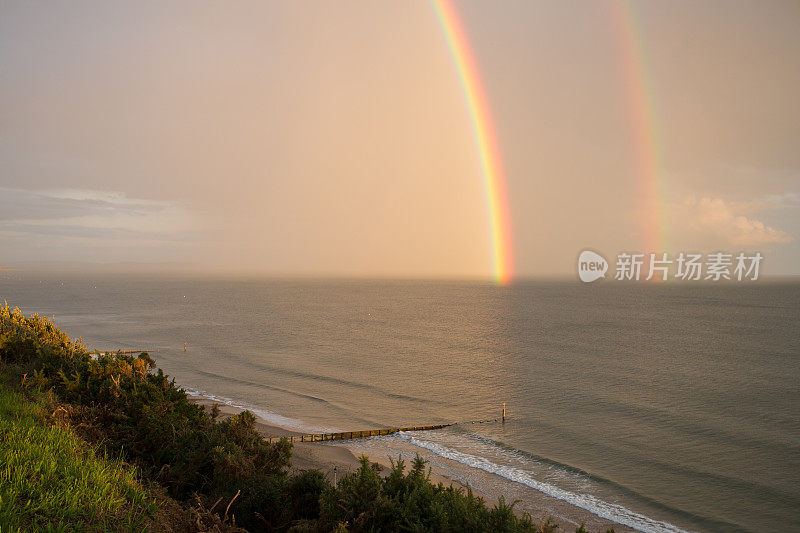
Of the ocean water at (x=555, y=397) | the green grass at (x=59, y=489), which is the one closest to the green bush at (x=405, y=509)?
the green grass at (x=59, y=489)

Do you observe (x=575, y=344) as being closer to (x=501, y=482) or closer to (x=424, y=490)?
(x=501, y=482)

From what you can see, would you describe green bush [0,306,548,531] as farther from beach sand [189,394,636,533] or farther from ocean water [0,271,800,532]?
ocean water [0,271,800,532]

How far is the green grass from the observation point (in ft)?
20.3

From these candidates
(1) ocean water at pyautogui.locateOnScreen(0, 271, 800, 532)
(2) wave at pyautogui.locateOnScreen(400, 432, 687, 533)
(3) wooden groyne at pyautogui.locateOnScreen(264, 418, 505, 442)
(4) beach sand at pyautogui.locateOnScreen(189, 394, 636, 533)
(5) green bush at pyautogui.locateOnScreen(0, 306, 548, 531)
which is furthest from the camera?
(3) wooden groyne at pyautogui.locateOnScreen(264, 418, 505, 442)

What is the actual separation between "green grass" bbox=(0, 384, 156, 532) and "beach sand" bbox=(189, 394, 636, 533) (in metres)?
10.8

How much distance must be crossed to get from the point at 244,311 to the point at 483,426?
109m

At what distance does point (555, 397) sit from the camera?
155ft

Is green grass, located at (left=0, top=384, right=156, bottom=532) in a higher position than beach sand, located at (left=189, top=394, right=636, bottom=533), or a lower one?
higher

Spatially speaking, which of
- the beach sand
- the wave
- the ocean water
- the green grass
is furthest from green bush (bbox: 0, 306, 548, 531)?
the ocean water

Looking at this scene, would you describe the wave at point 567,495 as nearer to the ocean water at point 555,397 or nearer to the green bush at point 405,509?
the ocean water at point 555,397

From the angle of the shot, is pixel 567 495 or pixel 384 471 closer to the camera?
pixel 567 495

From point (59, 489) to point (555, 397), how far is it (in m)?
45.8

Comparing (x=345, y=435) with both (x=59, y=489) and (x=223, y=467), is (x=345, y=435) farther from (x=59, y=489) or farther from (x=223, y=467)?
(x=59, y=489)

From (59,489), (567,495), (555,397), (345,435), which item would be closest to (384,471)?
(345,435)
